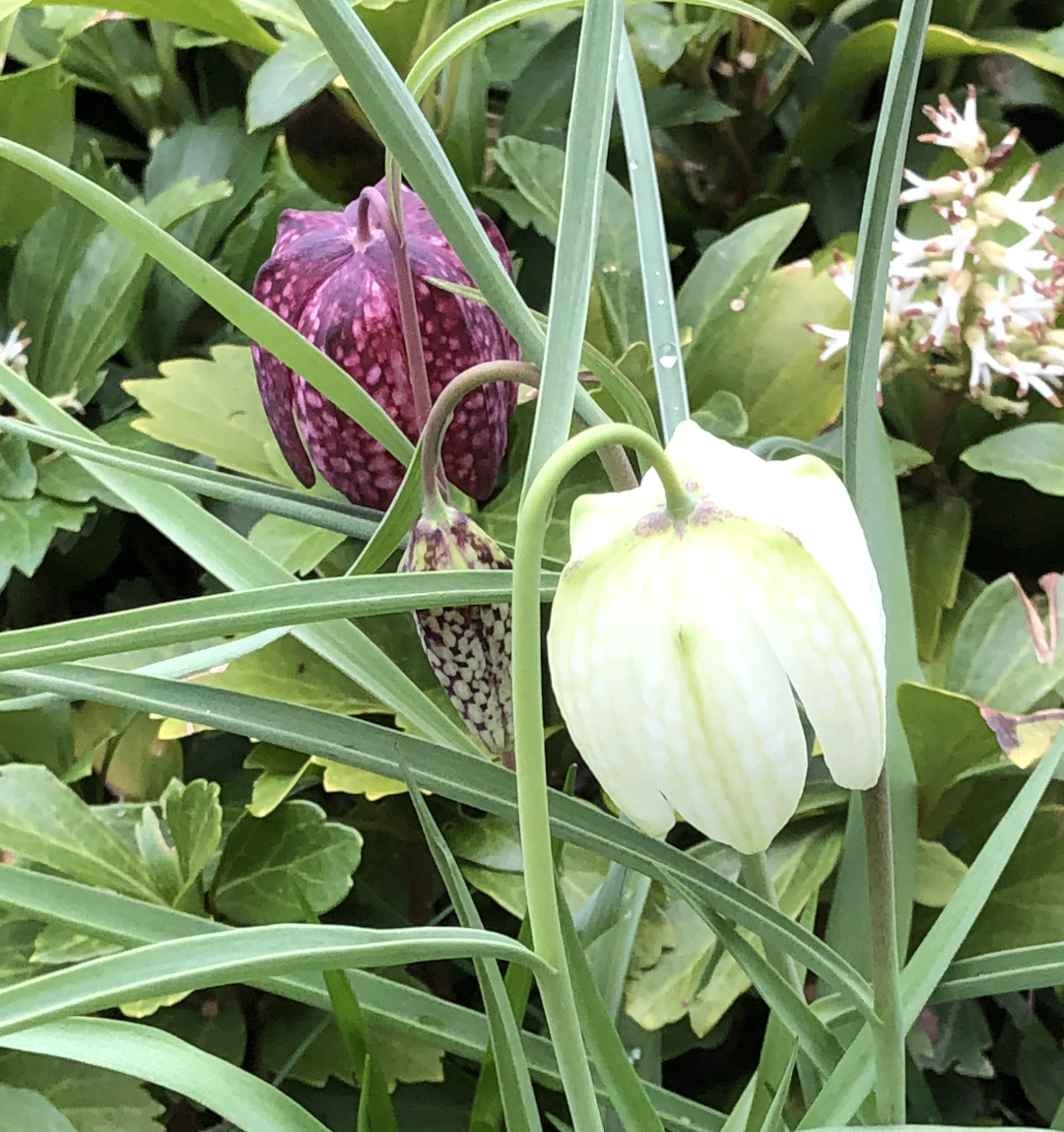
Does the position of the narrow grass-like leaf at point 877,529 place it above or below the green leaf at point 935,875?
above

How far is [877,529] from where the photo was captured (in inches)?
17.5

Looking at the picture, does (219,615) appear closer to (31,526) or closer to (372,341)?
(372,341)

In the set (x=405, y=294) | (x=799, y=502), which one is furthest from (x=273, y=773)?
(x=799, y=502)

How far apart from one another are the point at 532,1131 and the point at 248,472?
38 cm

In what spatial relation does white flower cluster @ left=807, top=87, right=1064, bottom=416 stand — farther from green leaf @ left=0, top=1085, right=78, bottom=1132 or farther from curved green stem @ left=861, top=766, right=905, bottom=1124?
green leaf @ left=0, top=1085, right=78, bottom=1132

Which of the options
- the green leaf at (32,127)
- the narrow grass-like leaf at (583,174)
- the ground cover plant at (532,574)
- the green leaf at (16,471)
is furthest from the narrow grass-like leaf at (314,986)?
the green leaf at (32,127)

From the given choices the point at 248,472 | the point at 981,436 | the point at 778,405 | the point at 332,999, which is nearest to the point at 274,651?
the point at 248,472

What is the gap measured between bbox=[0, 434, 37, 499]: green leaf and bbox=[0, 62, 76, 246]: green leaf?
169mm

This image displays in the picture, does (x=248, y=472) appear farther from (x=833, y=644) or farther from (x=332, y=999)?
(x=833, y=644)

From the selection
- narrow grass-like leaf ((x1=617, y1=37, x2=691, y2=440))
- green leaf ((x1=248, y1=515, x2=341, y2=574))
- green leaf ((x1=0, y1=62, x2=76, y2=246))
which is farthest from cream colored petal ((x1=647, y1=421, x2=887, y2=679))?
green leaf ((x1=0, y1=62, x2=76, y2=246))

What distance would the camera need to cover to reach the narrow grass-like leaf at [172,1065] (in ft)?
1.20

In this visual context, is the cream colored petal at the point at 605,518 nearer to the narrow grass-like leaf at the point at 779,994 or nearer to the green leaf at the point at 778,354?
the narrow grass-like leaf at the point at 779,994

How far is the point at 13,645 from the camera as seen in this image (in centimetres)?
27

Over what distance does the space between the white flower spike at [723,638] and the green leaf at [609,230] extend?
37cm
